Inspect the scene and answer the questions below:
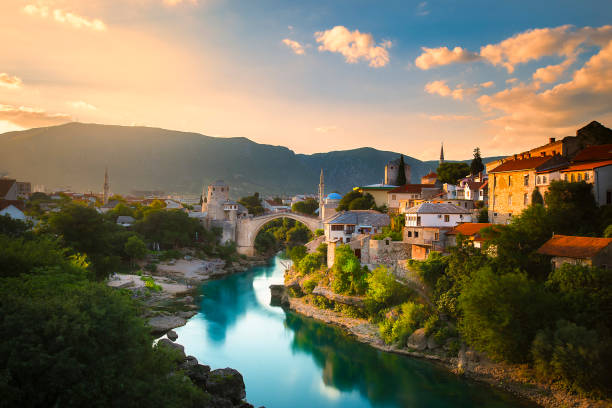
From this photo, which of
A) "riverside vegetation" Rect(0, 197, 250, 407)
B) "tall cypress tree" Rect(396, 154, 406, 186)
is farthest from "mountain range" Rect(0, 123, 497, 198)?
"riverside vegetation" Rect(0, 197, 250, 407)

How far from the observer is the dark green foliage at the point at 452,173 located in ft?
106

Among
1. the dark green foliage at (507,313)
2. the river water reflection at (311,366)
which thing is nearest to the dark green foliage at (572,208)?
the dark green foliage at (507,313)

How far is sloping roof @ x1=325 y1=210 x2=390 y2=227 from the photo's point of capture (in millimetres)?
24203

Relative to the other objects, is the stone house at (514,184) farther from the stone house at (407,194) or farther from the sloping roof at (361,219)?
the stone house at (407,194)

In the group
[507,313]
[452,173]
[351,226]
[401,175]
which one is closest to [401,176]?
[401,175]

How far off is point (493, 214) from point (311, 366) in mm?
12705

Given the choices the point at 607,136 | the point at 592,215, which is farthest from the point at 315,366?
the point at 607,136

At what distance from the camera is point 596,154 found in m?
18.0

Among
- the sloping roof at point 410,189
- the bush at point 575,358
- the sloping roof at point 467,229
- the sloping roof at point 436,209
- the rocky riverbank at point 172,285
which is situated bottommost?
the rocky riverbank at point 172,285

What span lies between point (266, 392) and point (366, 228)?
40.2 feet

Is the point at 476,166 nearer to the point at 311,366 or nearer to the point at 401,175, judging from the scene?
the point at 401,175

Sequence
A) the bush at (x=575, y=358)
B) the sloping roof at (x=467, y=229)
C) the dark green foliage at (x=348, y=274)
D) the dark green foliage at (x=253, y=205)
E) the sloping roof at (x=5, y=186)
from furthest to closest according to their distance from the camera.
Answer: the dark green foliage at (x=253, y=205), the sloping roof at (x=5, y=186), the dark green foliage at (x=348, y=274), the sloping roof at (x=467, y=229), the bush at (x=575, y=358)

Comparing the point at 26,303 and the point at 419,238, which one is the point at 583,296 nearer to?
the point at 419,238

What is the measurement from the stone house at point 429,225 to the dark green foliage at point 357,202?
34.8 ft
